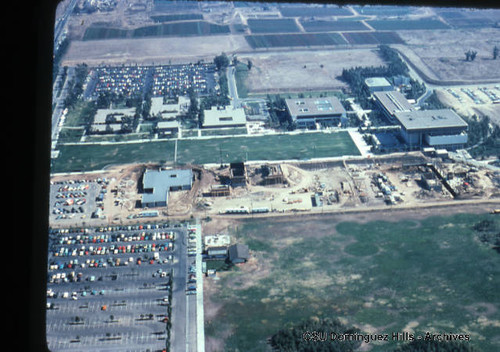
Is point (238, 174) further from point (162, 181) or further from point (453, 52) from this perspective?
point (453, 52)

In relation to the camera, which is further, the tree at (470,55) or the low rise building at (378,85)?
Result: the tree at (470,55)

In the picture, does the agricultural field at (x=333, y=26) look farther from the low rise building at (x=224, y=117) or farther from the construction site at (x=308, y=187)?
the construction site at (x=308, y=187)

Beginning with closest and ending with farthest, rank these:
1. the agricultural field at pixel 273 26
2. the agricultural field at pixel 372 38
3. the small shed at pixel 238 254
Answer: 1. the small shed at pixel 238 254
2. the agricultural field at pixel 372 38
3. the agricultural field at pixel 273 26

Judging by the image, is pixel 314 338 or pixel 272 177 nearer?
pixel 314 338

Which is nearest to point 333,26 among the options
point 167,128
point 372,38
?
point 372,38

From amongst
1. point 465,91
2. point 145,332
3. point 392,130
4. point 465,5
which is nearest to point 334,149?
point 392,130

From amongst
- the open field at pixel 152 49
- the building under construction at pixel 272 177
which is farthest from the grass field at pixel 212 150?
the open field at pixel 152 49

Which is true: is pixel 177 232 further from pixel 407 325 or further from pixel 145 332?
pixel 407 325
